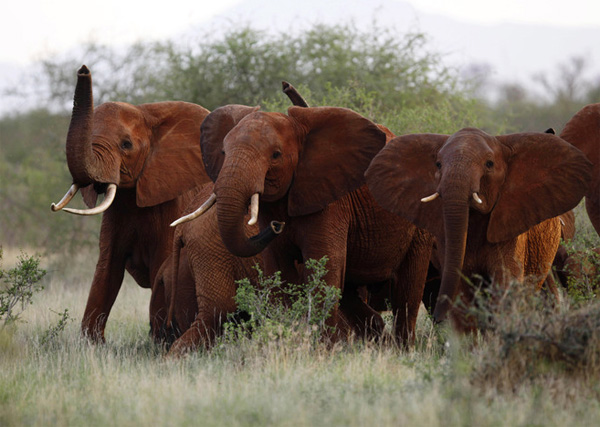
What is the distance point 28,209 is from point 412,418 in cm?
1492

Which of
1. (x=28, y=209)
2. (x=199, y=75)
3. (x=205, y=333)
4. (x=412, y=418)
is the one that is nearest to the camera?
(x=412, y=418)

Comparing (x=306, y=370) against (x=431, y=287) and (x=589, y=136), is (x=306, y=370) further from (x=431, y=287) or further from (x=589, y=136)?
(x=431, y=287)

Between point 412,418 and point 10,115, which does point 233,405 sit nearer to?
point 412,418

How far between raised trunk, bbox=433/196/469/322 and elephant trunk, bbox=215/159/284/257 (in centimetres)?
127

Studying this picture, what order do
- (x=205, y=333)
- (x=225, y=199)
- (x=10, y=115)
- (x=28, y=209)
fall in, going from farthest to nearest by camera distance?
1. (x=10, y=115)
2. (x=28, y=209)
3. (x=205, y=333)
4. (x=225, y=199)

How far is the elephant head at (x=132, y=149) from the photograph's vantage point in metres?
8.01

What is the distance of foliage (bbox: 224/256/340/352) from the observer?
7047 millimetres

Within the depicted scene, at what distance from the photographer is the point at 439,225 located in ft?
23.5

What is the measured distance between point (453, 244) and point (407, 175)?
97 cm

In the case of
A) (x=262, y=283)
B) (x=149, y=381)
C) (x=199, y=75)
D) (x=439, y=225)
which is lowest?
(x=149, y=381)

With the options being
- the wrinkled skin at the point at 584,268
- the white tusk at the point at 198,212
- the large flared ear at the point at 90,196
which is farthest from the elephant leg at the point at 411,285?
the large flared ear at the point at 90,196

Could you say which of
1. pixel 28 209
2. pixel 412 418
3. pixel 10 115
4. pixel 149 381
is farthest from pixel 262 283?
pixel 10 115

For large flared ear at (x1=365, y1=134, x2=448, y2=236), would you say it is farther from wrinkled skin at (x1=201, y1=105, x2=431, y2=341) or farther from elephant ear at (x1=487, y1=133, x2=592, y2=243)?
elephant ear at (x1=487, y1=133, x2=592, y2=243)

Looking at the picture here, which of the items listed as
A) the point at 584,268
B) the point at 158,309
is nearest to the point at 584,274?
the point at 584,268
